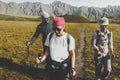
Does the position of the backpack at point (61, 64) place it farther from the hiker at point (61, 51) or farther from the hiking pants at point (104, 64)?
the hiking pants at point (104, 64)

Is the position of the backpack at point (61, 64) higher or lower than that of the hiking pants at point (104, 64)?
higher

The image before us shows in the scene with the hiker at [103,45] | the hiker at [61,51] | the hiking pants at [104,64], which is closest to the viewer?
the hiker at [61,51]

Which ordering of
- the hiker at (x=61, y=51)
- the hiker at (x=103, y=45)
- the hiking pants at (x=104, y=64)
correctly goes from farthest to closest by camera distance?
the hiking pants at (x=104, y=64), the hiker at (x=103, y=45), the hiker at (x=61, y=51)

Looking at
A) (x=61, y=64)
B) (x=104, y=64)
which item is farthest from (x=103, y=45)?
(x=61, y=64)

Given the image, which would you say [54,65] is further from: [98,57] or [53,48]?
[98,57]

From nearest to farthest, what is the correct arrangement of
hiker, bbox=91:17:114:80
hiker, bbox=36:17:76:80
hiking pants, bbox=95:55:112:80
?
hiker, bbox=36:17:76:80 < hiker, bbox=91:17:114:80 < hiking pants, bbox=95:55:112:80

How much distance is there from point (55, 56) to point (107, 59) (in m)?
4.44

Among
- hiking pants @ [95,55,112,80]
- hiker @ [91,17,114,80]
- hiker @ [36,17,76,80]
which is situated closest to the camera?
hiker @ [36,17,76,80]

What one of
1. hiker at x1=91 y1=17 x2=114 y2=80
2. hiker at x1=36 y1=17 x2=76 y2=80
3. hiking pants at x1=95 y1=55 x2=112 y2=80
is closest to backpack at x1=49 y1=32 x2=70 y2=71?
hiker at x1=36 y1=17 x2=76 y2=80

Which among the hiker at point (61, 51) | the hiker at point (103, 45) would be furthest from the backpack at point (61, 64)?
the hiker at point (103, 45)

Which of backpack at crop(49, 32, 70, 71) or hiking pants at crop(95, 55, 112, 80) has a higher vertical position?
backpack at crop(49, 32, 70, 71)

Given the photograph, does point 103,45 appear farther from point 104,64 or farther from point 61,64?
point 61,64

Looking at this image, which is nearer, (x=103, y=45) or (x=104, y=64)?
(x=103, y=45)

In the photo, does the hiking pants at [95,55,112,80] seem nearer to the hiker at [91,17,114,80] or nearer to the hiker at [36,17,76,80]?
the hiker at [91,17,114,80]
